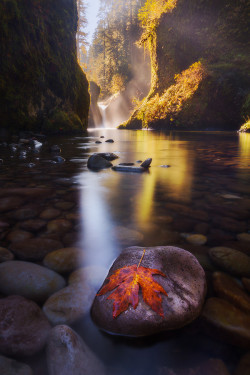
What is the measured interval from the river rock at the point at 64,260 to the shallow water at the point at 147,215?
0.07 m

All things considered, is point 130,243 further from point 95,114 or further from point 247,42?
point 95,114

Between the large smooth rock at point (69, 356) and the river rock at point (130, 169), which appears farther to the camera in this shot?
the river rock at point (130, 169)

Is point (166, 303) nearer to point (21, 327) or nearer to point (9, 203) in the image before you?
point (21, 327)

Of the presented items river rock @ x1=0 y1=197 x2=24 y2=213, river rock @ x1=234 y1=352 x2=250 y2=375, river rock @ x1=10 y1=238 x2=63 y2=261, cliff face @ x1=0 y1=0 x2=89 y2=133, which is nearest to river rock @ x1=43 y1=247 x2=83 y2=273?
river rock @ x1=10 y1=238 x2=63 y2=261

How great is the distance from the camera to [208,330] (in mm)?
1032

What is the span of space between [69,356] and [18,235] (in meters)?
1.17

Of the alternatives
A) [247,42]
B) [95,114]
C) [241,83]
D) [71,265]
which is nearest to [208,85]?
[241,83]

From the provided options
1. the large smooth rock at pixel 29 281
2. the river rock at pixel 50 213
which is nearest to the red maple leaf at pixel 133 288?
the large smooth rock at pixel 29 281

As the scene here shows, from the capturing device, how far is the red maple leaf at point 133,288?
1.05m

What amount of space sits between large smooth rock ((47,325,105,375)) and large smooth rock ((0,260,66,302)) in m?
0.30

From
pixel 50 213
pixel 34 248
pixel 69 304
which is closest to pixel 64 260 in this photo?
pixel 34 248

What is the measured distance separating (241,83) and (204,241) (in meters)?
21.2

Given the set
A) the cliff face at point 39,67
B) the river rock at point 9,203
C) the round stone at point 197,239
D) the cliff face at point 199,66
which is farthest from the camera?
the cliff face at point 199,66

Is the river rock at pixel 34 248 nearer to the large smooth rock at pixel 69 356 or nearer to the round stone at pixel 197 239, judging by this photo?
the large smooth rock at pixel 69 356
